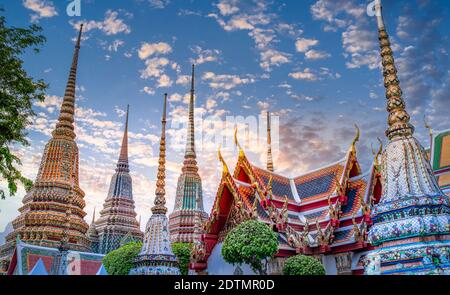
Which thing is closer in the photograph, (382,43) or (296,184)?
(382,43)

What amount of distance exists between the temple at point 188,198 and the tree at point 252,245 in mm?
24572

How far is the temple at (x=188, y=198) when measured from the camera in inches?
1606

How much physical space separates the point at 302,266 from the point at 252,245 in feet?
7.38

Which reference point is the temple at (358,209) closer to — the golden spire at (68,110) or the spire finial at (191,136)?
the golden spire at (68,110)

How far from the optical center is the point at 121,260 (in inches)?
1080

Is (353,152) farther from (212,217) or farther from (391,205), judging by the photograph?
(391,205)

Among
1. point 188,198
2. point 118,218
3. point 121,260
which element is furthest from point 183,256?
point 118,218

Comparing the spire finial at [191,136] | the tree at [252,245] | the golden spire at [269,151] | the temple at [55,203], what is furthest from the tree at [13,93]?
the spire finial at [191,136]

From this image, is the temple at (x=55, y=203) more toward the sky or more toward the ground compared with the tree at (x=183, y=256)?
more toward the sky

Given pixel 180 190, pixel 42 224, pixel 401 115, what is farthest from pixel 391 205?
pixel 180 190

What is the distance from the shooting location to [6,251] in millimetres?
33812

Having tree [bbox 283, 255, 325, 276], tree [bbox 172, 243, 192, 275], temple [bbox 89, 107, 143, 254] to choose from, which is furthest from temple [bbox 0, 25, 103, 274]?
tree [bbox 283, 255, 325, 276]

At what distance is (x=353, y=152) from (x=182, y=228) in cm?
2461

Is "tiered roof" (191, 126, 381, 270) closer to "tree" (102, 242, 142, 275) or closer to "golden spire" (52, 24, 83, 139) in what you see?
"tree" (102, 242, 142, 275)
